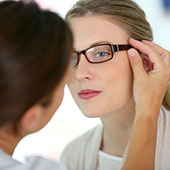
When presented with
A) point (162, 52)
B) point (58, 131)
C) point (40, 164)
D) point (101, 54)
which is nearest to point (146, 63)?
point (162, 52)

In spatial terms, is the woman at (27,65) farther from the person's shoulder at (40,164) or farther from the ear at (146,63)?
the ear at (146,63)

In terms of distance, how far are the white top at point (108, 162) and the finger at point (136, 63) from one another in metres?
0.36

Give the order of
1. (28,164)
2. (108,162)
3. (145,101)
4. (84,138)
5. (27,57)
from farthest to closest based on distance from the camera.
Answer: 1. (84,138)
2. (108,162)
3. (145,101)
4. (28,164)
5. (27,57)

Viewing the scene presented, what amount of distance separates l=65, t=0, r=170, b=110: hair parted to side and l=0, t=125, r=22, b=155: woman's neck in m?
0.60

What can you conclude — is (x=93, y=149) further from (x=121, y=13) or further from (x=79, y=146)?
(x=121, y=13)

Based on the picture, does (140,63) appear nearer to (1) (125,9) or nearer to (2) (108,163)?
(1) (125,9)

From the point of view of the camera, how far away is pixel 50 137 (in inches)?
89.2

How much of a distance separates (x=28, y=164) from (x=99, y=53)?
1.59 feet

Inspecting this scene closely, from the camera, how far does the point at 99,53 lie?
106 cm

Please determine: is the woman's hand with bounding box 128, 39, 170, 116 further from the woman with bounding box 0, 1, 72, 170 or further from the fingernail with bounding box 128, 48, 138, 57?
the woman with bounding box 0, 1, 72, 170

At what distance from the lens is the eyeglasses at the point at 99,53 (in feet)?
3.44

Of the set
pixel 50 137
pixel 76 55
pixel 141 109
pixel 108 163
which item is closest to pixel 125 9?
pixel 76 55

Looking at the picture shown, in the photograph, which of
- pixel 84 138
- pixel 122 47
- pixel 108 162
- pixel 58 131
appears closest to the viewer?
pixel 122 47

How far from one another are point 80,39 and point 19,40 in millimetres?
514
